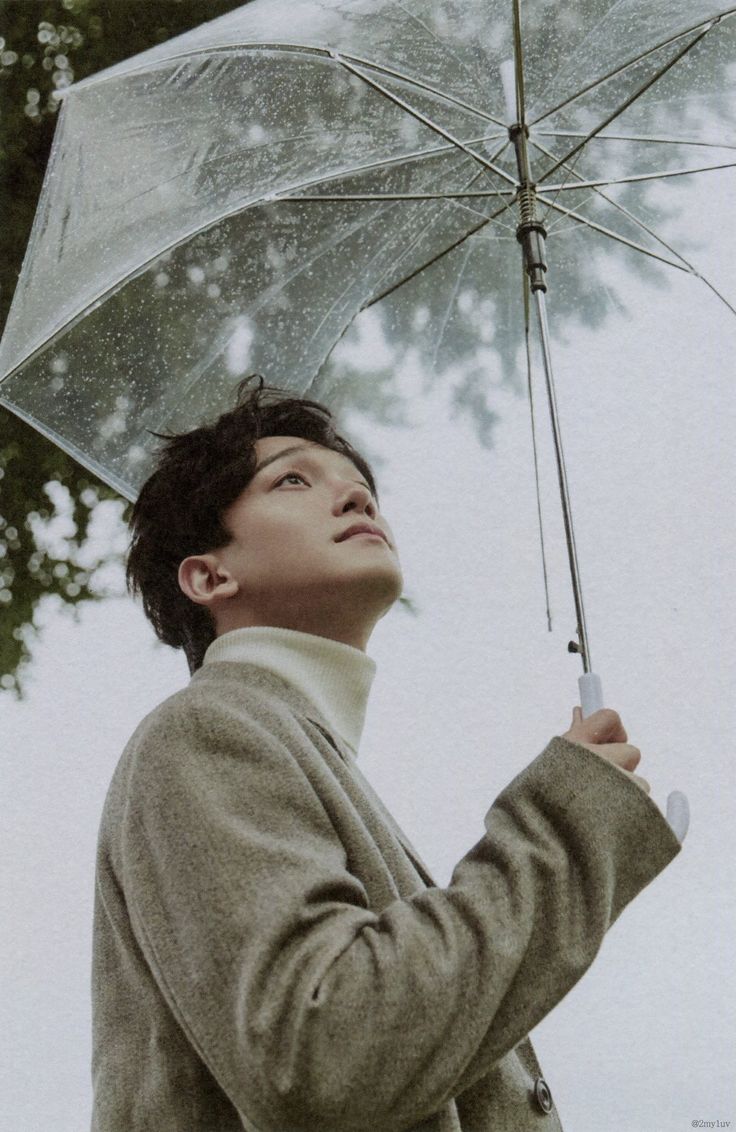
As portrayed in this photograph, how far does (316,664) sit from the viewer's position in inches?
58.1

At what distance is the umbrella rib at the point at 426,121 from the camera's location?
200 centimetres

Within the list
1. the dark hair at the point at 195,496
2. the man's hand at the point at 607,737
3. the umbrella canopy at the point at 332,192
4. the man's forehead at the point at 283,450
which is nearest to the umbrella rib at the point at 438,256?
the umbrella canopy at the point at 332,192

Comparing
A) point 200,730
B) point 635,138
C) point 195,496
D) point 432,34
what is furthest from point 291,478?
point 635,138

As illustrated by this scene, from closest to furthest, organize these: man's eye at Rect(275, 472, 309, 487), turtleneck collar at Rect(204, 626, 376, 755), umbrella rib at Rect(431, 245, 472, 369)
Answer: turtleneck collar at Rect(204, 626, 376, 755)
man's eye at Rect(275, 472, 309, 487)
umbrella rib at Rect(431, 245, 472, 369)

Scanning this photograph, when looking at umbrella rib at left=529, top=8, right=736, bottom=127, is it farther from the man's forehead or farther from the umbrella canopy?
the man's forehead

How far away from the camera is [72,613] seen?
452cm

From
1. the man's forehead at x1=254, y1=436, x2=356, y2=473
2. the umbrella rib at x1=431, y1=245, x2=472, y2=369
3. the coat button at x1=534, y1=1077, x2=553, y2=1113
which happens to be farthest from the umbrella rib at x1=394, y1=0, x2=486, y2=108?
the coat button at x1=534, y1=1077, x2=553, y2=1113

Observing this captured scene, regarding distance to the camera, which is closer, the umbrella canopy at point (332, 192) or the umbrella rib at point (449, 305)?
the umbrella canopy at point (332, 192)

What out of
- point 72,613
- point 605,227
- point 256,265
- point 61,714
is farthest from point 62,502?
point 605,227

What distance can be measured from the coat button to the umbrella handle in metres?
Answer: 0.30

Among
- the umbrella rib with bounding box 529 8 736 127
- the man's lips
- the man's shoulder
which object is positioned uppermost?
the umbrella rib with bounding box 529 8 736 127

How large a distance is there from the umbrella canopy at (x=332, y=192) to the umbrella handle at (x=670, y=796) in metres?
1.11

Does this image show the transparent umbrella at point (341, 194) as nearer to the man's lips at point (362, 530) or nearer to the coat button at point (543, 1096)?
the man's lips at point (362, 530)

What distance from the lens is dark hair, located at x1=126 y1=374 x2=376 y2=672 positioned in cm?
174
